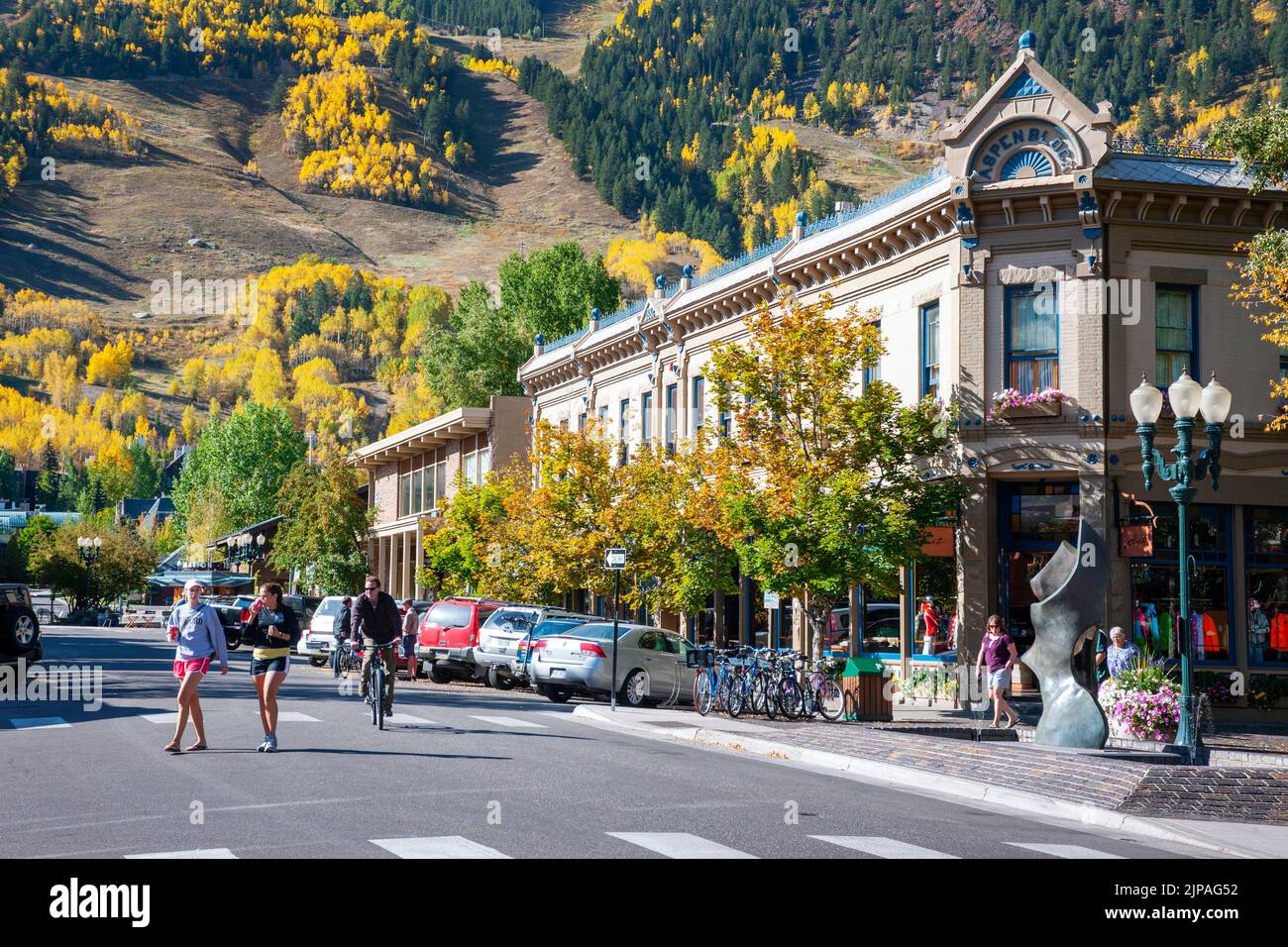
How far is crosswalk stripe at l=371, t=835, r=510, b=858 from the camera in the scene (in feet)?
32.4

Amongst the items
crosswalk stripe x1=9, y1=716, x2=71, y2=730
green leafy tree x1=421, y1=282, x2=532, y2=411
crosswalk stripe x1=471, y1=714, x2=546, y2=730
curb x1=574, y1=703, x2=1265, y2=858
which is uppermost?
green leafy tree x1=421, y1=282, x2=532, y2=411

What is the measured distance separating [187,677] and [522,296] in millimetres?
61005

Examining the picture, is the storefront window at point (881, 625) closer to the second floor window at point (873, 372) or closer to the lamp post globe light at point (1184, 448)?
the second floor window at point (873, 372)

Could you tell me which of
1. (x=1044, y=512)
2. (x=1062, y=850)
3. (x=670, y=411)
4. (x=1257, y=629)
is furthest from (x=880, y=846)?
(x=670, y=411)

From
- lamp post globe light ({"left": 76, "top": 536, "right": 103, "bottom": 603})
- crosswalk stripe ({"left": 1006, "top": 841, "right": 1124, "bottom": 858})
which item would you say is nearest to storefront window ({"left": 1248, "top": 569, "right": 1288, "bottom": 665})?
crosswalk stripe ({"left": 1006, "top": 841, "right": 1124, "bottom": 858})

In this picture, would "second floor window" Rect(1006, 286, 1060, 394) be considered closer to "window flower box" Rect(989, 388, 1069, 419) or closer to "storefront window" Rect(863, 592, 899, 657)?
"window flower box" Rect(989, 388, 1069, 419)

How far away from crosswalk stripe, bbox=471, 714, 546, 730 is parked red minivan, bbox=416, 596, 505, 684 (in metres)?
9.65

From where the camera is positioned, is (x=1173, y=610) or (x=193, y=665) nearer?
(x=193, y=665)

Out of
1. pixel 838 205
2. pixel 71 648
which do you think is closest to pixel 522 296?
pixel 71 648

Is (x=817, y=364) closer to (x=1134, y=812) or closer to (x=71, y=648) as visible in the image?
(x=1134, y=812)

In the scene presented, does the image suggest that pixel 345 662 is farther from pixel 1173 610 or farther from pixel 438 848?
pixel 438 848

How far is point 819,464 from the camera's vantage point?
27.9 m

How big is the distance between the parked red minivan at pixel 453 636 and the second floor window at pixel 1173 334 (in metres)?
15.0

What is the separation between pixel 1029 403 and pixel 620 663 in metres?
9.25
